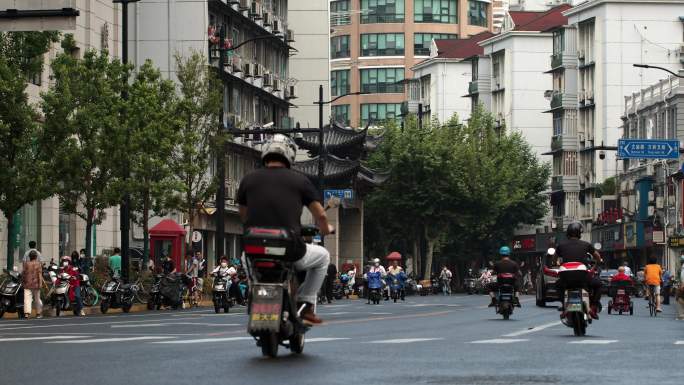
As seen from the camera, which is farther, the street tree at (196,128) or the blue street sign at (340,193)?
the blue street sign at (340,193)

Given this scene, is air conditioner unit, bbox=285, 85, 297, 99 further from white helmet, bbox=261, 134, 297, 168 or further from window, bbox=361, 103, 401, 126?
white helmet, bbox=261, 134, 297, 168

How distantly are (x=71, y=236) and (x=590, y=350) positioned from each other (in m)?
39.3

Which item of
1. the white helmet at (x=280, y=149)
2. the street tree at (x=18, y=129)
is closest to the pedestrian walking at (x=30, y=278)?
the street tree at (x=18, y=129)

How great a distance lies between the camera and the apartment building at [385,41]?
16162cm

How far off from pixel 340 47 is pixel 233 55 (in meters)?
87.6

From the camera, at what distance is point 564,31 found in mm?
119438

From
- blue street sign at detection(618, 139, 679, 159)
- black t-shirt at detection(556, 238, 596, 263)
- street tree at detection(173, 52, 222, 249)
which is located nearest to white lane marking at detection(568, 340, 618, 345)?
black t-shirt at detection(556, 238, 596, 263)

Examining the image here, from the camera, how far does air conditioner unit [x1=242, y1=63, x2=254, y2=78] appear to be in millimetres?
79662

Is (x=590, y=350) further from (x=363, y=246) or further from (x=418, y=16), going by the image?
(x=418, y=16)

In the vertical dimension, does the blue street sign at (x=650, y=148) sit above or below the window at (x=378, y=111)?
below

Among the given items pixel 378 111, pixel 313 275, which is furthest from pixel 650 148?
pixel 378 111

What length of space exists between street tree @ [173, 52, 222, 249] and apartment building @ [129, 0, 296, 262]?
5266 mm

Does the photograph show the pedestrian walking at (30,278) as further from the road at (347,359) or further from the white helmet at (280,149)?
the white helmet at (280,149)

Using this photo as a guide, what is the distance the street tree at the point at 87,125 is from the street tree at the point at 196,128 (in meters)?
7.32
